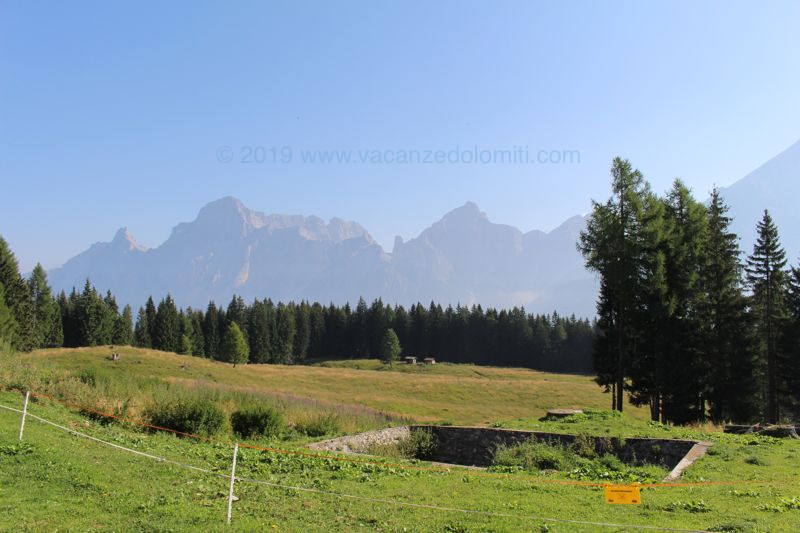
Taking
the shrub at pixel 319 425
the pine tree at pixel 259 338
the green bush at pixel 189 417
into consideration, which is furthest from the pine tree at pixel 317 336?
the green bush at pixel 189 417

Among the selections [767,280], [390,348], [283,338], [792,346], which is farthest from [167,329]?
[792,346]

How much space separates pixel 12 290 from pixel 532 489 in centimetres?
9089

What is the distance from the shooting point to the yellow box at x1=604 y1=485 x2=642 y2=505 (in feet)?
31.4

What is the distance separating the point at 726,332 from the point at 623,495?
117 feet

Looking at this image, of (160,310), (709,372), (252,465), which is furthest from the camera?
(160,310)

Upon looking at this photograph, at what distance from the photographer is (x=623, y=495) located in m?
9.73

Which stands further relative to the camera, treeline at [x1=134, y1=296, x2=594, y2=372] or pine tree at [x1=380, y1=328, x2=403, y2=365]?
treeline at [x1=134, y1=296, x2=594, y2=372]

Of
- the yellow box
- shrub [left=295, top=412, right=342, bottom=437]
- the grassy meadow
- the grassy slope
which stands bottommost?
the grassy slope

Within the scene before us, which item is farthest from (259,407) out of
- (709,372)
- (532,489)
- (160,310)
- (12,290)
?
(160,310)

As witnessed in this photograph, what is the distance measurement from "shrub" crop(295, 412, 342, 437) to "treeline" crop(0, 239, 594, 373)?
83837 mm

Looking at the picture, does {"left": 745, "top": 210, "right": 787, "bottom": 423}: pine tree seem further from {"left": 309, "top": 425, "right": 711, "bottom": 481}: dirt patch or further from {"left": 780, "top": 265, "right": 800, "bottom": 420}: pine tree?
{"left": 309, "top": 425, "right": 711, "bottom": 481}: dirt patch

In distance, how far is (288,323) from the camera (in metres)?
130

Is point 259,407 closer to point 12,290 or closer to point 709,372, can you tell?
point 709,372

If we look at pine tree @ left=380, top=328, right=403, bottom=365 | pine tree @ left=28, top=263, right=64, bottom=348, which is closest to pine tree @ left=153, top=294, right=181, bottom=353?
pine tree @ left=28, top=263, right=64, bottom=348
